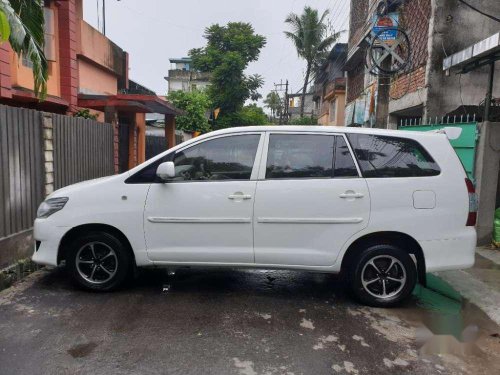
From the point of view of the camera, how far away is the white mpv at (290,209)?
4.30 m

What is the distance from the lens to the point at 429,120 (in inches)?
376

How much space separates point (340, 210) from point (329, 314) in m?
1.03

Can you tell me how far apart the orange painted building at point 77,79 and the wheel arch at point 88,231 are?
519cm

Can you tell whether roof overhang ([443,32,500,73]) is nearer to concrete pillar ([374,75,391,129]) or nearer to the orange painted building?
concrete pillar ([374,75,391,129])

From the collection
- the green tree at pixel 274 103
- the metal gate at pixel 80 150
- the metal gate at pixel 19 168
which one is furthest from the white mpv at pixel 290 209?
the green tree at pixel 274 103

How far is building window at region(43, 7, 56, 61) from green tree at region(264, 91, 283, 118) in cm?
6351

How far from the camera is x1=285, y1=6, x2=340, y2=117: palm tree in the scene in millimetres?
33250

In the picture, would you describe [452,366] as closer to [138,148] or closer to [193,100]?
[138,148]

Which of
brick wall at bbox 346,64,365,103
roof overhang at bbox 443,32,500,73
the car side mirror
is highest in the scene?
brick wall at bbox 346,64,365,103

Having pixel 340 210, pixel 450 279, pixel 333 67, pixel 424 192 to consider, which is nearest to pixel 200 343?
pixel 340 210

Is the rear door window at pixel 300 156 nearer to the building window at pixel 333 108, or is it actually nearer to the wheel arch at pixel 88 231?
the wheel arch at pixel 88 231

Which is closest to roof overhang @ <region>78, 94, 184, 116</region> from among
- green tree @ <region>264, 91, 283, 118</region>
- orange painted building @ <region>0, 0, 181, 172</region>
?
orange painted building @ <region>0, 0, 181, 172</region>

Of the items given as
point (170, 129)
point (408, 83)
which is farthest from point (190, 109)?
point (408, 83)

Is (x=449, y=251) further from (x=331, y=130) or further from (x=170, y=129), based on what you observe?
(x=170, y=129)
